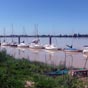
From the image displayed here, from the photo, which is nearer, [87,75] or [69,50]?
[87,75]

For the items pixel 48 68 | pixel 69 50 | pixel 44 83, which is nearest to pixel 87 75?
pixel 48 68

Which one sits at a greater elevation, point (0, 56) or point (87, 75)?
point (0, 56)

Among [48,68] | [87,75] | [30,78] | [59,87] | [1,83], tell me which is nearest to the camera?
[1,83]

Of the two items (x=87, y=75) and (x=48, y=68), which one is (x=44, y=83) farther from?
(x=48, y=68)

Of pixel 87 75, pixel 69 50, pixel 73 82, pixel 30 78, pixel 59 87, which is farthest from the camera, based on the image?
pixel 69 50

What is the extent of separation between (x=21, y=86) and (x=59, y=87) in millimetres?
1272

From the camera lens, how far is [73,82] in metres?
10.1

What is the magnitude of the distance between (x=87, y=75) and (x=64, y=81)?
15.4ft

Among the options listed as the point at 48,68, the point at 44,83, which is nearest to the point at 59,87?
the point at 44,83

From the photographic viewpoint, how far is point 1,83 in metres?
8.76

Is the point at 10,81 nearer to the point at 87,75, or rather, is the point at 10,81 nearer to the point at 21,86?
the point at 21,86

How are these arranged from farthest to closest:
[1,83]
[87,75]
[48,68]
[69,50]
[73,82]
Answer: [69,50] → [48,68] → [87,75] → [73,82] → [1,83]

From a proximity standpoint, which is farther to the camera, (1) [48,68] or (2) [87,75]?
(1) [48,68]

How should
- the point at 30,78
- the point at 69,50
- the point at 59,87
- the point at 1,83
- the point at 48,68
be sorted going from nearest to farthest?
the point at 1,83, the point at 59,87, the point at 30,78, the point at 48,68, the point at 69,50
